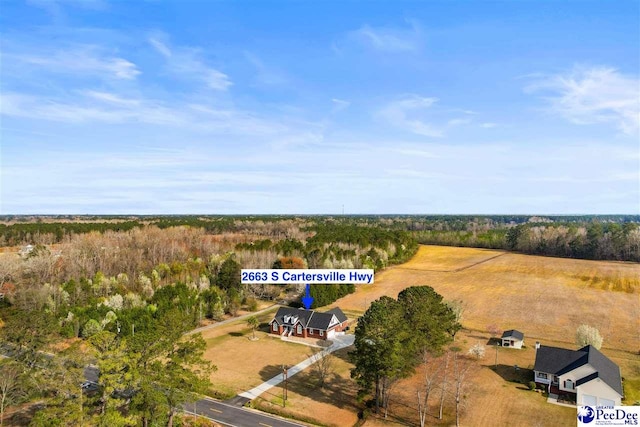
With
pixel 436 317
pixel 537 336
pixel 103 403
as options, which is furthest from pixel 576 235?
pixel 103 403

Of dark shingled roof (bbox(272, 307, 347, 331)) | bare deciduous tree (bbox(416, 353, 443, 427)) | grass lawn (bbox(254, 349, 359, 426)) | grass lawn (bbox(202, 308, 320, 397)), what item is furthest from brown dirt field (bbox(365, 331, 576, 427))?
dark shingled roof (bbox(272, 307, 347, 331))

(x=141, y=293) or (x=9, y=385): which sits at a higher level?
(x=9, y=385)

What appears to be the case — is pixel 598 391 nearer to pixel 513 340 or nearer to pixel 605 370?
pixel 605 370

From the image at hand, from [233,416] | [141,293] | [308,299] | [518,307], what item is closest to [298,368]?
[233,416]

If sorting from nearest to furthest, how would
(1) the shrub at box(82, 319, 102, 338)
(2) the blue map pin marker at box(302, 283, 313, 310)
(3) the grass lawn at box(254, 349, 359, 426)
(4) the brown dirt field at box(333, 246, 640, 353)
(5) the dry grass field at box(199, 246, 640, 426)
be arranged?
(3) the grass lawn at box(254, 349, 359, 426) → (5) the dry grass field at box(199, 246, 640, 426) → (1) the shrub at box(82, 319, 102, 338) → (4) the brown dirt field at box(333, 246, 640, 353) → (2) the blue map pin marker at box(302, 283, 313, 310)

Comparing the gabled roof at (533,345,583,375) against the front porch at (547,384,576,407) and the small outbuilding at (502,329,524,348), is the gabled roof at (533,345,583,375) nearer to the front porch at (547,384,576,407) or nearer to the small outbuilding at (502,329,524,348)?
the front porch at (547,384,576,407)

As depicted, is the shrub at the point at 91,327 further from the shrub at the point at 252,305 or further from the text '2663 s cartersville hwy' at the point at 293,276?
the text '2663 s cartersville hwy' at the point at 293,276
